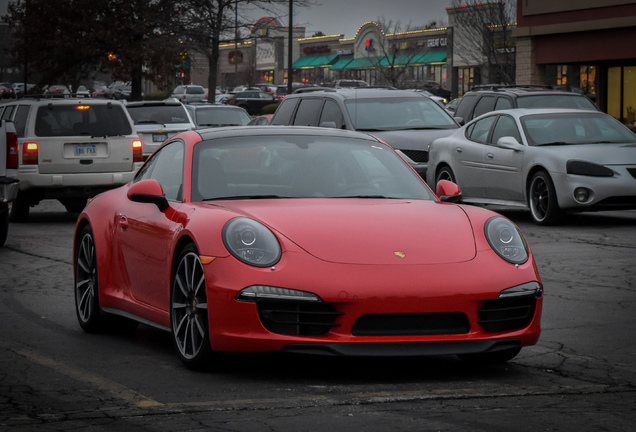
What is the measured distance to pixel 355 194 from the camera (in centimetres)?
736

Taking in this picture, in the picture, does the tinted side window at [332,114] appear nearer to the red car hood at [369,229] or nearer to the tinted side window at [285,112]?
the tinted side window at [285,112]

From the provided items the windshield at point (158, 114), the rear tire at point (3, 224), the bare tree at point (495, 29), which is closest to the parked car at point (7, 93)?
the bare tree at point (495, 29)

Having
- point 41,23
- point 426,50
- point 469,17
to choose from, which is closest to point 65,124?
point 41,23

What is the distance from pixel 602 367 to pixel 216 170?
2514mm

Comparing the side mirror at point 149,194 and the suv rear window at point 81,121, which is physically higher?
the suv rear window at point 81,121

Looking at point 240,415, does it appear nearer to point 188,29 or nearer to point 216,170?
point 216,170

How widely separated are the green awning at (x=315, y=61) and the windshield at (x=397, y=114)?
8496cm

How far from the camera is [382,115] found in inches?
763

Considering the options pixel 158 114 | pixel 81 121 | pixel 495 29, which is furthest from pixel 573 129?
pixel 495 29

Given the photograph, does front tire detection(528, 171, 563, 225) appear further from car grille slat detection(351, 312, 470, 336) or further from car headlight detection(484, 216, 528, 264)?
car grille slat detection(351, 312, 470, 336)

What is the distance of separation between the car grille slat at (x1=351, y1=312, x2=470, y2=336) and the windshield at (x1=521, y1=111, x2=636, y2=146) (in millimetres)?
10383

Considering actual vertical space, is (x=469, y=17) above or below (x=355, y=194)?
above

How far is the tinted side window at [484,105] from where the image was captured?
2102 cm

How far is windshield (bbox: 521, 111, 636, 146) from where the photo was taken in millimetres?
16344
